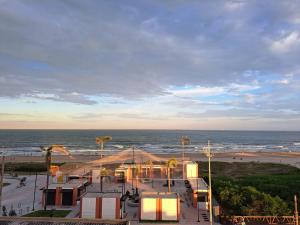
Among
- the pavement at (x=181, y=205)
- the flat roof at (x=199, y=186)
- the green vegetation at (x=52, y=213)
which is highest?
the flat roof at (x=199, y=186)

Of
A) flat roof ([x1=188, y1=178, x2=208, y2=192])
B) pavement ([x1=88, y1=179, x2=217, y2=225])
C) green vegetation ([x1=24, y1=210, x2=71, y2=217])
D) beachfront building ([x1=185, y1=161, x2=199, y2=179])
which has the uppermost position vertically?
beachfront building ([x1=185, y1=161, x2=199, y2=179])

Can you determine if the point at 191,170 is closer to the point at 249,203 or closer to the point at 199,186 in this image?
the point at 199,186

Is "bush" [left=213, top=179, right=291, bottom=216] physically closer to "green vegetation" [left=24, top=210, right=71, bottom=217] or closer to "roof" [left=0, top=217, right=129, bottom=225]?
"green vegetation" [left=24, top=210, right=71, bottom=217]

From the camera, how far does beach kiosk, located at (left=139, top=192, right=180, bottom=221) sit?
1124 inches

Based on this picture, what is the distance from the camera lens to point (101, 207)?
29219 mm

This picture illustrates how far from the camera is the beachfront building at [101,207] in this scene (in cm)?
2895

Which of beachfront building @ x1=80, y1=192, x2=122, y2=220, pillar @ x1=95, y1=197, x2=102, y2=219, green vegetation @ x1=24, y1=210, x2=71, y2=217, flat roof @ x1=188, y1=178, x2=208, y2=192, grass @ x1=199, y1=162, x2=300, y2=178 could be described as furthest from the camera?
grass @ x1=199, y1=162, x2=300, y2=178

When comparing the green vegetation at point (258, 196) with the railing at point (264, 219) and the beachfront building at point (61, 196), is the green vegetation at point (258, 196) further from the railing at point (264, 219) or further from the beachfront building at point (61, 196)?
the beachfront building at point (61, 196)

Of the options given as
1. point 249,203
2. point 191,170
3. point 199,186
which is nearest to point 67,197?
point 199,186

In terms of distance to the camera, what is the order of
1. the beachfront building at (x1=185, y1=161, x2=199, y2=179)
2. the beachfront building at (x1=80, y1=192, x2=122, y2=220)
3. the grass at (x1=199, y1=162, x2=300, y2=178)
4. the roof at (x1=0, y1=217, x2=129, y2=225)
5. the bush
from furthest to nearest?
the grass at (x1=199, y1=162, x2=300, y2=178), the beachfront building at (x1=185, y1=161, x2=199, y2=179), the beachfront building at (x1=80, y1=192, x2=122, y2=220), the bush, the roof at (x1=0, y1=217, x2=129, y2=225)

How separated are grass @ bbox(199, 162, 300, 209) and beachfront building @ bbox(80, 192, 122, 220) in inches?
697

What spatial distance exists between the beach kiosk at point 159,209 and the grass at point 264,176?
1205cm

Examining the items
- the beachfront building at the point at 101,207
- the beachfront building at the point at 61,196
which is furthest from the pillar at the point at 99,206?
the beachfront building at the point at 61,196

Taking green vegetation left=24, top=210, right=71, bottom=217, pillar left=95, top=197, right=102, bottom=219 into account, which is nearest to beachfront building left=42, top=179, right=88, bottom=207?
green vegetation left=24, top=210, right=71, bottom=217
